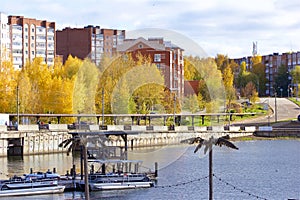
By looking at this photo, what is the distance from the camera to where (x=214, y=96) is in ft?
342

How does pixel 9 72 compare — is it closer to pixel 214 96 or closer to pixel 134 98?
pixel 134 98

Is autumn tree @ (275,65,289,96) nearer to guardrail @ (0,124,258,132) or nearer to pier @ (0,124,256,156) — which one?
guardrail @ (0,124,258,132)

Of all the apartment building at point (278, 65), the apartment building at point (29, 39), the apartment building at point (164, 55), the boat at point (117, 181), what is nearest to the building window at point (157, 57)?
the apartment building at point (164, 55)

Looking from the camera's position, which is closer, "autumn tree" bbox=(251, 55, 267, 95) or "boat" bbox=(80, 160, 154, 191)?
"boat" bbox=(80, 160, 154, 191)

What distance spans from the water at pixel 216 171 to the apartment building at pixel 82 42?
75143 mm

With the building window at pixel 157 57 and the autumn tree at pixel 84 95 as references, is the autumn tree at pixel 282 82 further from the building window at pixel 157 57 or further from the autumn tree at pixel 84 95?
the autumn tree at pixel 84 95

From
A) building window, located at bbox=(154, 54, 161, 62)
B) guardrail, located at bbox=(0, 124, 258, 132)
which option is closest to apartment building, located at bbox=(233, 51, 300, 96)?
building window, located at bbox=(154, 54, 161, 62)

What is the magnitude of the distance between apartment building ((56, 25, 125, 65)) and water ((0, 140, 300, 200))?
75143 mm

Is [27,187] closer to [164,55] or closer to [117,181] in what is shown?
[117,181]

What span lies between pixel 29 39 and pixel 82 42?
62.3 ft

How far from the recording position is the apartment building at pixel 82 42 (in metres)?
159

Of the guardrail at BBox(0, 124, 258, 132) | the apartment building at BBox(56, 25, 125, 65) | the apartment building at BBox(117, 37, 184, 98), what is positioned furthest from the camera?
the apartment building at BBox(56, 25, 125, 65)

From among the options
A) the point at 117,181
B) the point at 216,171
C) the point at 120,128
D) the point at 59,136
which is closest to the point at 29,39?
the point at 120,128

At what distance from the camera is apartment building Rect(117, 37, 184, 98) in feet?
368
